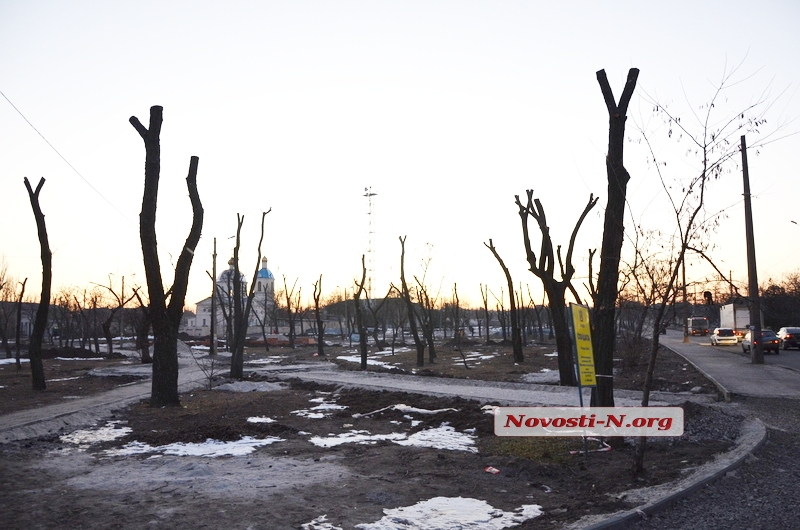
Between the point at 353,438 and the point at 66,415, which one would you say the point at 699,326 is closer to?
the point at 353,438

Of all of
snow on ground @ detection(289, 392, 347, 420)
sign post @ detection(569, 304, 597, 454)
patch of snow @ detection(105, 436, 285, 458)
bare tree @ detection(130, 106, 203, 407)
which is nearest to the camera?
sign post @ detection(569, 304, 597, 454)

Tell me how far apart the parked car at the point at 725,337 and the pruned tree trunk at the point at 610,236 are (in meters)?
42.1

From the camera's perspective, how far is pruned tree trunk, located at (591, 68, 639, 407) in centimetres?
917

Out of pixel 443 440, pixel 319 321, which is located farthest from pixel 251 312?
pixel 443 440

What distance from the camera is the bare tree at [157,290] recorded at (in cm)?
1583

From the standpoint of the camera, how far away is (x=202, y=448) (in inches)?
398

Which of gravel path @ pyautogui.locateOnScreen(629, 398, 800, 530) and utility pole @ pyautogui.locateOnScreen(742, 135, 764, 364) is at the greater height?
utility pole @ pyautogui.locateOnScreen(742, 135, 764, 364)

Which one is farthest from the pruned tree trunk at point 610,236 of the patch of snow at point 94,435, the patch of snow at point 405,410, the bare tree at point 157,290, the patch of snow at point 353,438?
the bare tree at point 157,290

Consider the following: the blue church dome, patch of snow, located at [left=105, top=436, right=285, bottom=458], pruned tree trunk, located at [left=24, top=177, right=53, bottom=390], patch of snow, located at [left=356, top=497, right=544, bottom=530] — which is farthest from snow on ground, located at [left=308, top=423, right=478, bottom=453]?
the blue church dome

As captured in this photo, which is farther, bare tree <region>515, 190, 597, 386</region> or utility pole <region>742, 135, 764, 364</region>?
utility pole <region>742, 135, 764, 364</region>

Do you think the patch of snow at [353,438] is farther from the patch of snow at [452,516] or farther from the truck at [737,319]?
the truck at [737,319]

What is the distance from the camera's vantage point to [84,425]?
13.3m

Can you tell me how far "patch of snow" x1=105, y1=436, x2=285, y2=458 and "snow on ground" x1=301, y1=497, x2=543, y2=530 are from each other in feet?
12.5

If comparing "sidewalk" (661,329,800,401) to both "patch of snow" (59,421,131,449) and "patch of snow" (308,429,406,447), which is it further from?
"patch of snow" (59,421,131,449)
